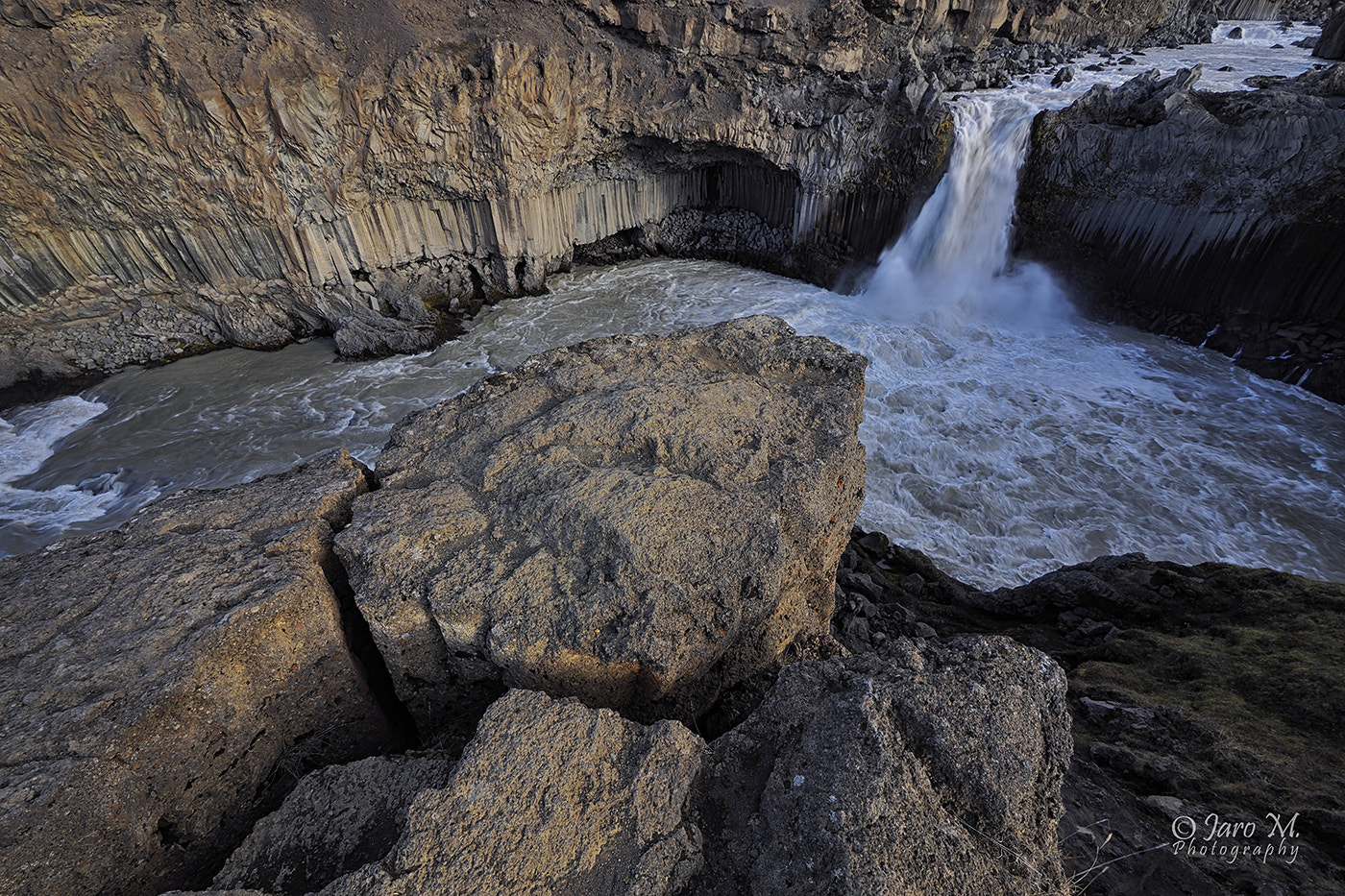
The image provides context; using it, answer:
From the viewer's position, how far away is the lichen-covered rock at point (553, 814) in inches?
90.0

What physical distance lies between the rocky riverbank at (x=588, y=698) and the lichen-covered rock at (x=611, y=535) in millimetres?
24

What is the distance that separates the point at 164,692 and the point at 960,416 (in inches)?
476

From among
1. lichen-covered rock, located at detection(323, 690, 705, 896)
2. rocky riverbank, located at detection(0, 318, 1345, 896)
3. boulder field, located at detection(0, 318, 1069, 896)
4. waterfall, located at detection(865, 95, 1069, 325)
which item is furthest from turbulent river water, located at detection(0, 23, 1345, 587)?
lichen-covered rock, located at detection(323, 690, 705, 896)

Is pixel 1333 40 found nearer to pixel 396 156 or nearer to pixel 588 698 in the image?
pixel 396 156

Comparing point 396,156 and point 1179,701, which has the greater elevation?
point 396,156

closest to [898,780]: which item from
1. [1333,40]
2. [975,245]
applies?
[975,245]

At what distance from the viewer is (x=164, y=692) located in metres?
2.87

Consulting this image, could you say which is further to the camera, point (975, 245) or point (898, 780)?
point (975, 245)

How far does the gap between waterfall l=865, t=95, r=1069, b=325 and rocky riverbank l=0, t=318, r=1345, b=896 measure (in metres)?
11.2

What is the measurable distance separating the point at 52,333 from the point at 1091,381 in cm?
2295

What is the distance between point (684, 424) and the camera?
4562 millimetres

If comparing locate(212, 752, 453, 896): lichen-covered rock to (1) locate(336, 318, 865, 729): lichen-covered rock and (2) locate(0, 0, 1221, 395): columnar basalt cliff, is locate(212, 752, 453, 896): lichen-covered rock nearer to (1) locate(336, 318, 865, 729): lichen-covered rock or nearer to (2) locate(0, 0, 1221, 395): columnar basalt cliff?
(1) locate(336, 318, 865, 729): lichen-covered rock

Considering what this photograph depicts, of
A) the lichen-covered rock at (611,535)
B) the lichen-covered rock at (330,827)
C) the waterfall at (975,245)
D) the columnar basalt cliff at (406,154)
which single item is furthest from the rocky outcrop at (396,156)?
the lichen-covered rock at (330,827)

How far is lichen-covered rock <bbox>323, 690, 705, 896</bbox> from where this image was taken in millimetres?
2285
